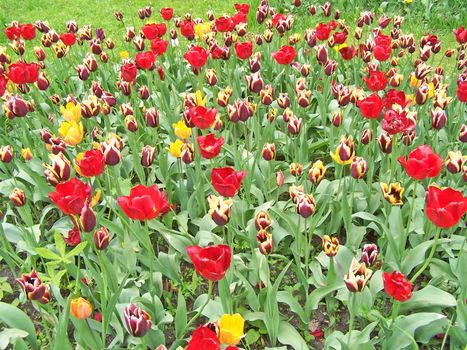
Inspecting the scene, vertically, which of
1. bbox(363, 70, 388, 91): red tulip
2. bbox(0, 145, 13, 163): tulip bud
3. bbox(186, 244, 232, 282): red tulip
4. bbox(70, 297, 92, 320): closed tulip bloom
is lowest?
bbox(70, 297, 92, 320): closed tulip bloom

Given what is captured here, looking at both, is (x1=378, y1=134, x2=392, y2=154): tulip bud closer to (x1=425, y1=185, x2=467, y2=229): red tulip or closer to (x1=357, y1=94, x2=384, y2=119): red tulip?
(x1=357, y1=94, x2=384, y2=119): red tulip

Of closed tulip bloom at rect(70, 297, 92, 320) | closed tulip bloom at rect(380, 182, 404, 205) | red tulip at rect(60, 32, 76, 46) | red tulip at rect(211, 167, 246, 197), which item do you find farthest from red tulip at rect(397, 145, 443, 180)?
red tulip at rect(60, 32, 76, 46)

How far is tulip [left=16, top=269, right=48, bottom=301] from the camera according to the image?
6.40ft

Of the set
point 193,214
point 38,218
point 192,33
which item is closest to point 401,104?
point 193,214

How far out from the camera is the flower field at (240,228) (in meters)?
2.11

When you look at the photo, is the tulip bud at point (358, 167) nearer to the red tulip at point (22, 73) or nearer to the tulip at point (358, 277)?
the tulip at point (358, 277)

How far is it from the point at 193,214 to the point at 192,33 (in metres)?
1.70

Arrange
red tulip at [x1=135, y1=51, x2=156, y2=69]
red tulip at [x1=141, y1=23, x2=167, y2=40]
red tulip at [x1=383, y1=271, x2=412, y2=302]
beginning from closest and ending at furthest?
1. red tulip at [x1=383, y1=271, x2=412, y2=302]
2. red tulip at [x1=135, y1=51, x2=156, y2=69]
3. red tulip at [x1=141, y1=23, x2=167, y2=40]

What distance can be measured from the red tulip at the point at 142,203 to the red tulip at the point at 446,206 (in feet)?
3.15

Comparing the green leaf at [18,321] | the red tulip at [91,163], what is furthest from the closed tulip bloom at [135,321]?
the green leaf at [18,321]

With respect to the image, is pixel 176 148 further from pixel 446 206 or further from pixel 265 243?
pixel 446 206

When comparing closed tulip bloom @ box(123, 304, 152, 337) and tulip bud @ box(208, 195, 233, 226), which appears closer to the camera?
closed tulip bloom @ box(123, 304, 152, 337)

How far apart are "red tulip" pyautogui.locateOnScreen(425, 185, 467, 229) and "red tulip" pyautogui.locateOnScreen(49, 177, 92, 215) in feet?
4.10

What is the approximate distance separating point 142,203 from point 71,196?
0.87 feet
